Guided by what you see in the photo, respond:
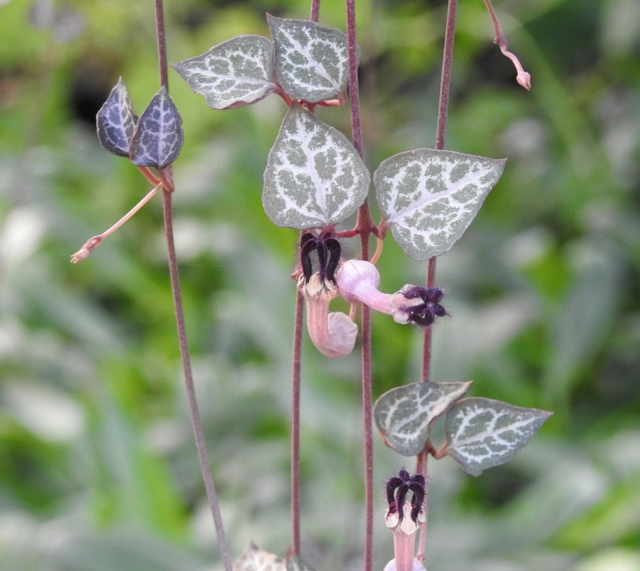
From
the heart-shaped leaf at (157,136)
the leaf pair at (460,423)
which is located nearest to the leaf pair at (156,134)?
the heart-shaped leaf at (157,136)

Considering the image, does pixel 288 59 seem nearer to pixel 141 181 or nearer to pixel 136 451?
pixel 136 451

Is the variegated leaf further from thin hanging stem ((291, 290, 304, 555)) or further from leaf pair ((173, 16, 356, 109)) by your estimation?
leaf pair ((173, 16, 356, 109))

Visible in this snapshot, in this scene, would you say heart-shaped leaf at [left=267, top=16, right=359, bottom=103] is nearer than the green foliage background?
Yes

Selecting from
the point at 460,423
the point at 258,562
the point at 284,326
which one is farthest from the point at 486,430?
the point at 284,326

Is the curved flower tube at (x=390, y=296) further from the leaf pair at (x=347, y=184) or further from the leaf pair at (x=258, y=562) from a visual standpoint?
the leaf pair at (x=258, y=562)

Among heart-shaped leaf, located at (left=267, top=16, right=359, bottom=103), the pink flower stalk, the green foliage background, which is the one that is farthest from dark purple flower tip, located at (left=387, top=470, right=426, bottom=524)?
the green foliage background

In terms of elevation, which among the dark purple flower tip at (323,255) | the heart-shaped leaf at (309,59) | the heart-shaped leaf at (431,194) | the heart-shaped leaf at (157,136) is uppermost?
the heart-shaped leaf at (309,59)
